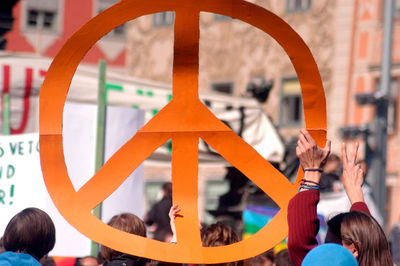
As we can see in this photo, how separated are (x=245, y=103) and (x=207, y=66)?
1661cm

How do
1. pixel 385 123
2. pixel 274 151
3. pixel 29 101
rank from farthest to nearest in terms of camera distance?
pixel 385 123
pixel 274 151
pixel 29 101

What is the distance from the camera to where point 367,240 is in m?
3.02

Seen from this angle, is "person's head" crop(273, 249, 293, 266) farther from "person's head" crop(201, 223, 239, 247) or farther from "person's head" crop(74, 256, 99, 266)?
"person's head" crop(74, 256, 99, 266)

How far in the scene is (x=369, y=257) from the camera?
9.82ft

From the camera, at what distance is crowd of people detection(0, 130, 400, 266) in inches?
118

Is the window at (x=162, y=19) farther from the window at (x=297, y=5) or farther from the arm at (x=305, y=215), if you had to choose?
the arm at (x=305, y=215)

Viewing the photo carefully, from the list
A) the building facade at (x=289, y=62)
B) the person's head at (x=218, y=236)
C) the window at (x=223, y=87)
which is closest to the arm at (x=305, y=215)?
the person's head at (x=218, y=236)

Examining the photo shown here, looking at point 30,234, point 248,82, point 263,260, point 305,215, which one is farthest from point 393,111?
point 305,215

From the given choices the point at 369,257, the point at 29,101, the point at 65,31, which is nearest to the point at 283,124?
the point at 65,31

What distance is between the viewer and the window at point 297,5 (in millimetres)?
23398

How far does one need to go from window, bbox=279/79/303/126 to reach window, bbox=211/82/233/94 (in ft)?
6.15

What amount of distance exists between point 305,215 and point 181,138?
2.99 ft

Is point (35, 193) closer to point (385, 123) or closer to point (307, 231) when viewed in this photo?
point (307, 231)

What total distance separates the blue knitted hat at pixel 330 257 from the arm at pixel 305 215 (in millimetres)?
475
